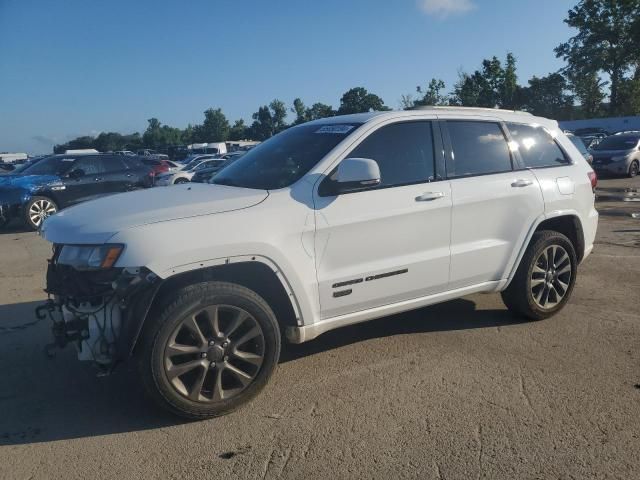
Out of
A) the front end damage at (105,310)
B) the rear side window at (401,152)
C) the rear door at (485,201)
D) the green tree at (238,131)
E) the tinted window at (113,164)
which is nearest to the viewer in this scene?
the front end damage at (105,310)

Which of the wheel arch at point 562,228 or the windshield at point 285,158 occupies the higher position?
the windshield at point 285,158

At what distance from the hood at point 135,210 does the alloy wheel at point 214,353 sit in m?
0.62

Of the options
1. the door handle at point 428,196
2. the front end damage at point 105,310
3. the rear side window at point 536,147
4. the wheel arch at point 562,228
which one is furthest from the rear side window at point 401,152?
the front end damage at point 105,310

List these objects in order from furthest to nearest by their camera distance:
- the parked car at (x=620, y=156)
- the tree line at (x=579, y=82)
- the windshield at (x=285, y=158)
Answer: the tree line at (x=579, y=82) < the parked car at (x=620, y=156) < the windshield at (x=285, y=158)

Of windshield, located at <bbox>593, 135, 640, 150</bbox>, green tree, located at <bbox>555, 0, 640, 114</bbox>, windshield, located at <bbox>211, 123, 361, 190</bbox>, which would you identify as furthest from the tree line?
windshield, located at <bbox>211, 123, 361, 190</bbox>

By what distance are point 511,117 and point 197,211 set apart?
3.07 m

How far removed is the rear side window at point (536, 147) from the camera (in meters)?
4.93

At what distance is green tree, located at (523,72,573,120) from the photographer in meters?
61.7

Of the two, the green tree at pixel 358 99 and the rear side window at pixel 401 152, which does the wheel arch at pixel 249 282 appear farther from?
the green tree at pixel 358 99

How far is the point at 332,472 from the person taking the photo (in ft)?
9.50

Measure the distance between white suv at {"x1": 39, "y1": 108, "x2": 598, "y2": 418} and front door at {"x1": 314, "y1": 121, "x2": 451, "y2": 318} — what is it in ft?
0.04

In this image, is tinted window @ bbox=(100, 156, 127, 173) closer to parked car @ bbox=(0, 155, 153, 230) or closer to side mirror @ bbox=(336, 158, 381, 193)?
parked car @ bbox=(0, 155, 153, 230)

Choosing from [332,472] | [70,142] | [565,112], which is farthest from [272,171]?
[70,142]

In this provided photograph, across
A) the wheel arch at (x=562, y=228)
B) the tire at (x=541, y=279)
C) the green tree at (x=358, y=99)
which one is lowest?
the tire at (x=541, y=279)
